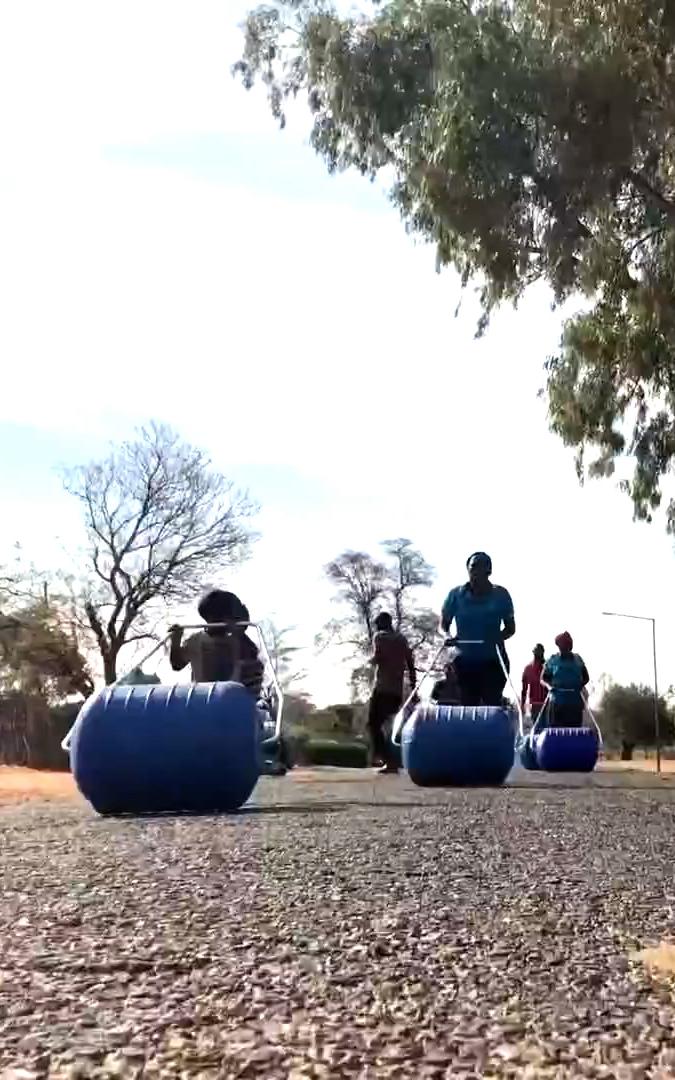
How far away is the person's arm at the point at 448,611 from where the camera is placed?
39.7ft

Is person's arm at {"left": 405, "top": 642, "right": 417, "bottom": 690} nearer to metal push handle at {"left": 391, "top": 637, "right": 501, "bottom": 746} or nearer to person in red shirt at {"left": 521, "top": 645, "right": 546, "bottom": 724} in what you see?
metal push handle at {"left": 391, "top": 637, "right": 501, "bottom": 746}

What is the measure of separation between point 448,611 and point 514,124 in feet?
12.7

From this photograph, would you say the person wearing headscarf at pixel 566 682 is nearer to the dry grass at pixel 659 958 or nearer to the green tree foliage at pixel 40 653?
the dry grass at pixel 659 958

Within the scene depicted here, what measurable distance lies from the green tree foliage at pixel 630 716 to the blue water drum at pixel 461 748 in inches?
2136

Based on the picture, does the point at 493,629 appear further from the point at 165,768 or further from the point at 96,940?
the point at 96,940

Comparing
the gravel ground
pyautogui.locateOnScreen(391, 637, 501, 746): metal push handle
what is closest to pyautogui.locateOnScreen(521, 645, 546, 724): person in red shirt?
pyautogui.locateOnScreen(391, 637, 501, 746): metal push handle

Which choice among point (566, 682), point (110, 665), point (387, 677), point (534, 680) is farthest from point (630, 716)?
point (387, 677)

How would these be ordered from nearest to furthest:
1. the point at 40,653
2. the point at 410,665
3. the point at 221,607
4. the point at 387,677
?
the point at 221,607 → the point at 410,665 → the point at 387,677 → the point at 40,653

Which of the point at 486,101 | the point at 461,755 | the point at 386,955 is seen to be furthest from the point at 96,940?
the point at 486,101

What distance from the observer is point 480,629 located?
471 inches

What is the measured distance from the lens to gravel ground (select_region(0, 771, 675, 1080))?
2506 millimetres

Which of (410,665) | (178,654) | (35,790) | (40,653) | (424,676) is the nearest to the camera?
(178,654)

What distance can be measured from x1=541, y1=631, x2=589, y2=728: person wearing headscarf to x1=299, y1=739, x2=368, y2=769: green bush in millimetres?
19097

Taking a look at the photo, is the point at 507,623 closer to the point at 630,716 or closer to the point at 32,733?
the point at 32,733
